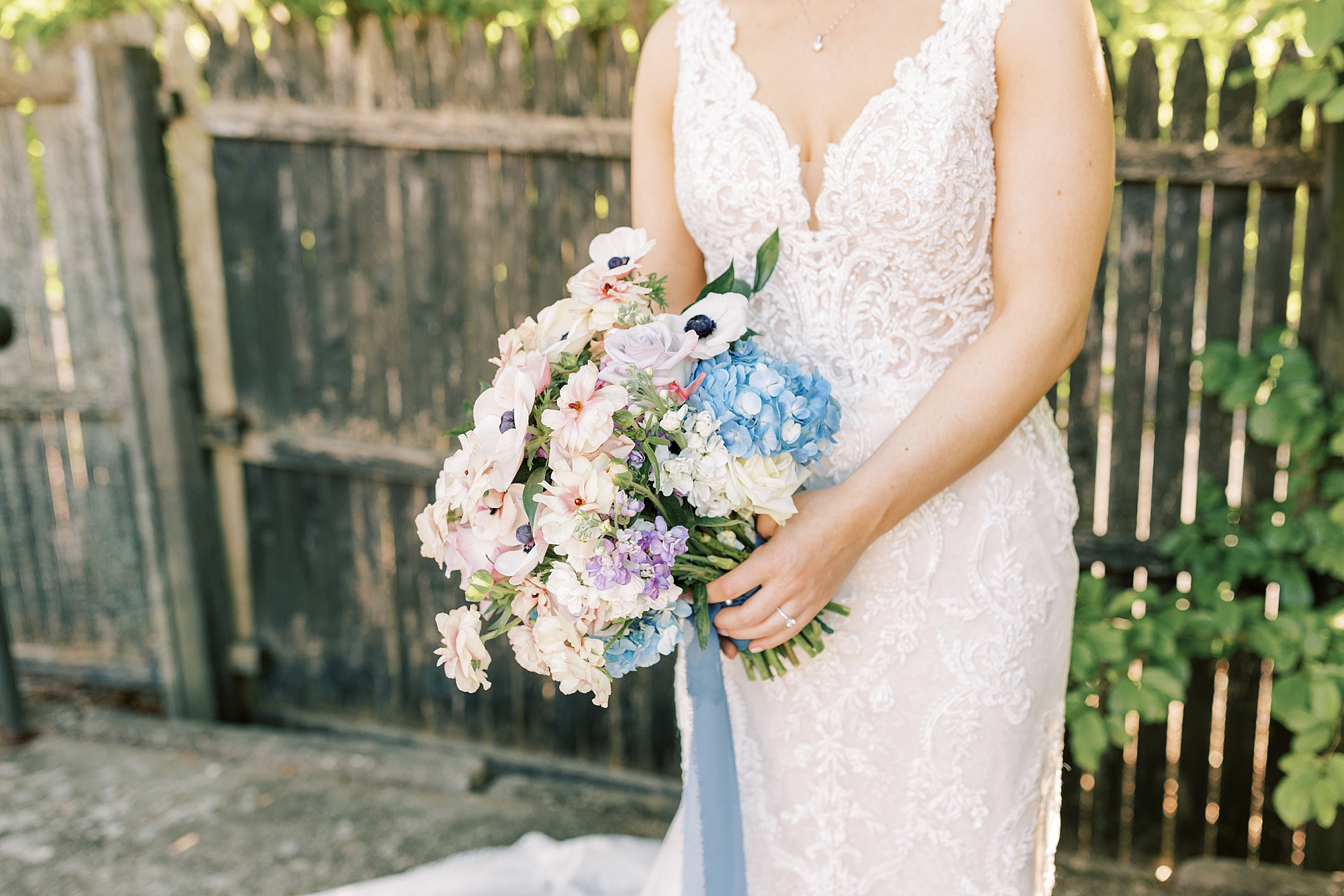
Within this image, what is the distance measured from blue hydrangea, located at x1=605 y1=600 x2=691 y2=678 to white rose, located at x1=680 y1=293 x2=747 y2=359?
349 mm

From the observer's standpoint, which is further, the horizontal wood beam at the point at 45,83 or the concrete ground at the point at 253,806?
the horizontal wood beam at the point at 45,83

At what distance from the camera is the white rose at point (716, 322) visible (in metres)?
1.35

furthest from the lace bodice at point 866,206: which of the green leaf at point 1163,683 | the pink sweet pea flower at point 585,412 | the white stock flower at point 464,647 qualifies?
the green leaf at point 1163,683

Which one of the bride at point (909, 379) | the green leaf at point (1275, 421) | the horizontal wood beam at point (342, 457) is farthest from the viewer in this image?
the horizontal wood beam at point (342, 457)

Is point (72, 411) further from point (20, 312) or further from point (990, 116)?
point (990, 116)

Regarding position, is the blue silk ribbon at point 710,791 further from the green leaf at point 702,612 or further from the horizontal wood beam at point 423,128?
the horizontal wood beam at point 423,128

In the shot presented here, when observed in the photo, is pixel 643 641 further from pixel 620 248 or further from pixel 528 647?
pixel 620 248

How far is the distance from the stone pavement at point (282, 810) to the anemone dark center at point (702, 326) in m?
2.27

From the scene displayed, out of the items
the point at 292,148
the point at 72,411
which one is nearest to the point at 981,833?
the point at 292,148

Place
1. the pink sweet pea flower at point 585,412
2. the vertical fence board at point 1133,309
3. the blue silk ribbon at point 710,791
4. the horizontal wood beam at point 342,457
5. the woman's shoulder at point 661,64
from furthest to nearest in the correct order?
1. the horizontal wood beam at point 342,457
2. the vertical fence board at point 1133,309
3. the woman's shoulder at point 661,64
4. the blue silk ribbon at point 710,791
5. the pink sweet pea flower at point 585,412

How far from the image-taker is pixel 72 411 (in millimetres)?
3967

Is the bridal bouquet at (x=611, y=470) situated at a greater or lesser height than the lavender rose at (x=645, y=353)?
lesser

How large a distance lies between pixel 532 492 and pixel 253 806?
2582mm

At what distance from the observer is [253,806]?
334 centimetres
